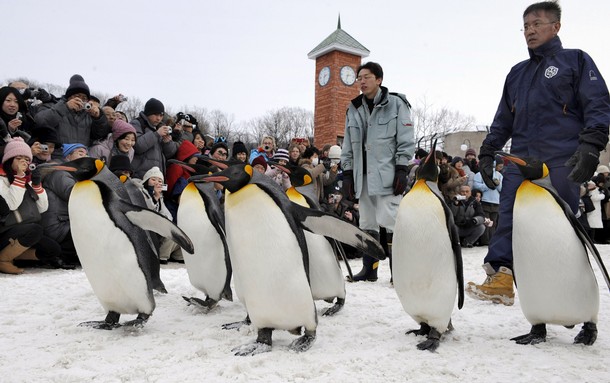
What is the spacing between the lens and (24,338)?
263cm

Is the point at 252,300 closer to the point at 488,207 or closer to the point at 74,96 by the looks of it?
the point at 74,96

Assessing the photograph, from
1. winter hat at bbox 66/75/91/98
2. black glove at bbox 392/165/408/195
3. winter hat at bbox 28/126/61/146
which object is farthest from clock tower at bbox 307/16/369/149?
black glove at bbox 392/165/408/195

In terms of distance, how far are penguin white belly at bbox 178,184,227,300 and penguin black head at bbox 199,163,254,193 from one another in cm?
96

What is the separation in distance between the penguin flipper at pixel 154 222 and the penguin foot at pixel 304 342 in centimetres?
73

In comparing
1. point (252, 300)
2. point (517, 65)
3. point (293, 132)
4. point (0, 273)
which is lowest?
point (0, 273)

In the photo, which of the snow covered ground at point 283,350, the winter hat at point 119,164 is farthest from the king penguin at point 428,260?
the winter hat at point 119,164

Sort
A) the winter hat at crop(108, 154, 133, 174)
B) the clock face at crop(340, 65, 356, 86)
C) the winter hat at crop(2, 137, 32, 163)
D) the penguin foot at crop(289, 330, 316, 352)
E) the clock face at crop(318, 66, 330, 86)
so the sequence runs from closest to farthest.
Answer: the penguin foot at crop(289, 330, 316, 352)
the winter hat at crop(108, 154, 133, 174)
the winter hat at crop(2, 137, 32, 163)
the clock face at crop(340, 65, 356, 86)
the clock face at crop(318, 66, 330, 86)

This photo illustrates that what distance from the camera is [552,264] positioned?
2.42m

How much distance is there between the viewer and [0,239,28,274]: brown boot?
471 centimetres

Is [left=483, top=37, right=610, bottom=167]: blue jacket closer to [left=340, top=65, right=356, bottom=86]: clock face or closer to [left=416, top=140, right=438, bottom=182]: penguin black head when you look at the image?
[left=416, top=140, right=438, bottom=182]: penguin black head

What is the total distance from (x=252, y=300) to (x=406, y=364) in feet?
2.61

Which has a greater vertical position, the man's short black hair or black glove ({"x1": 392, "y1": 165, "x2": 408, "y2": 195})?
the man's short black hair

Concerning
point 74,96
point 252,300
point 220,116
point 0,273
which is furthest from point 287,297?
point 220,116

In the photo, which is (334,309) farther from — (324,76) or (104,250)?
(324,76)
